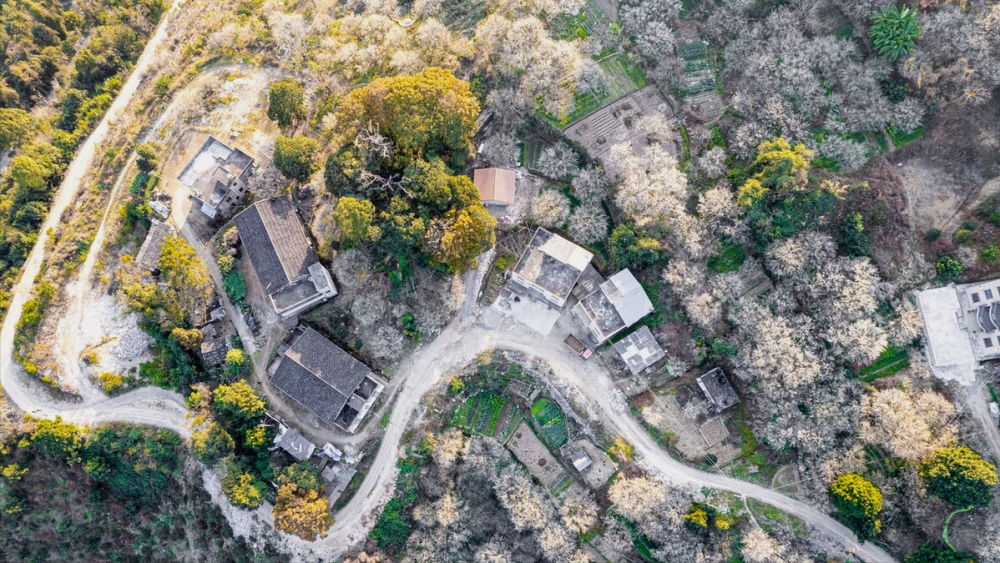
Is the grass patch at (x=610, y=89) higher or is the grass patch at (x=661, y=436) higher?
the grass patch at (x=610, y=89)

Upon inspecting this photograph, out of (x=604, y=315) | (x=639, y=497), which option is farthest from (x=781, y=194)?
(x=639, y=497)

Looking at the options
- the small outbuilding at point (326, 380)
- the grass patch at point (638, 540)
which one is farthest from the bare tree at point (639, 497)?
the small outbuilding at point (326, 380)

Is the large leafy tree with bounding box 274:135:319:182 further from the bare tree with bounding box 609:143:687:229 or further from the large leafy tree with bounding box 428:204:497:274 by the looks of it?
the bare tree with bounding box 609:143:687:229

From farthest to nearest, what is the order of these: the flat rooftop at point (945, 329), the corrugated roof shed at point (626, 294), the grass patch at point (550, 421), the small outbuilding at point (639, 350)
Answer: the grass patch at point (550, 421) < the small outbuilding at point (639, 350) < the corrugated roof shed at point (626, 294) < the flat rooftop at point (945, 329)

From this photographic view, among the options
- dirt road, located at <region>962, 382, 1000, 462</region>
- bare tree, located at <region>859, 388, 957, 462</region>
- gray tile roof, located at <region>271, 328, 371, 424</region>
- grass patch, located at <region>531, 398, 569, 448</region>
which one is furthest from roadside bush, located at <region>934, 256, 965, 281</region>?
gray tile roof, located at <region>271, 328, 371, 424</region>

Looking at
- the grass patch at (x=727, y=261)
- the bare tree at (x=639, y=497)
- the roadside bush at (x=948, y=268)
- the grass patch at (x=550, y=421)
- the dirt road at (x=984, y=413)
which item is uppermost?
the roadside bush at (x=948, y=268)

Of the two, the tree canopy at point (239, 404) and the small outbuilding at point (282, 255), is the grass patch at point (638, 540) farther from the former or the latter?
the small outbuilding at point (282, 255)
